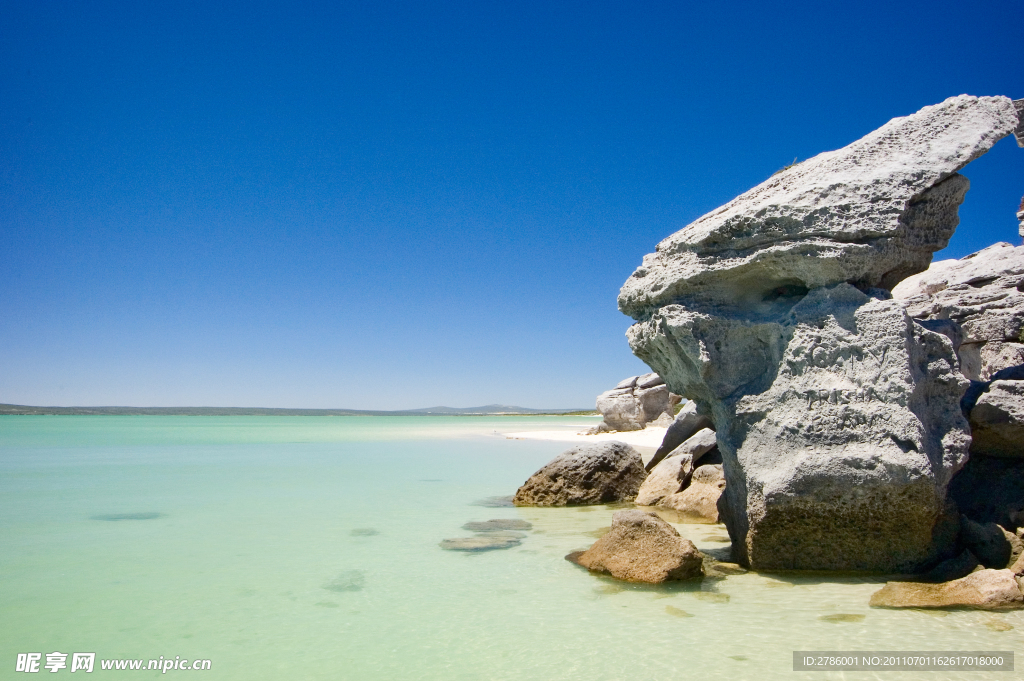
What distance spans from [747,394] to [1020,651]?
2859 millimetres

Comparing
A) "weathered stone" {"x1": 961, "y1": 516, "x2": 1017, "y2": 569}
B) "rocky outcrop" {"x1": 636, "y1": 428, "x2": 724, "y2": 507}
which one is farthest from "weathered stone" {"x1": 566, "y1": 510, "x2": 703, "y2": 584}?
"rocky outcrop" {"x1": 636, "y1": 428, "x2": 724, "y2": 507}

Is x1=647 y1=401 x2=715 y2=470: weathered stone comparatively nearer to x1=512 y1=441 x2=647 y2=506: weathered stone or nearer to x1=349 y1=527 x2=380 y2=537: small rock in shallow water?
x1=512 y1=441 x2=647 y2=506: weathered stone

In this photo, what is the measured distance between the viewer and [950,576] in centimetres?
532

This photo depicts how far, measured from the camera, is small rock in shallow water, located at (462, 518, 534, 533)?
346 inches

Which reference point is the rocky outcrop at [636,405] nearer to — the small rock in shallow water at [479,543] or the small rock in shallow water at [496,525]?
the small rock in shallow water at [496,525]

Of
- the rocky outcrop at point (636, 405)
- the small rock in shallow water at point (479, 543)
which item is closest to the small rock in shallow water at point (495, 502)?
the small rock in shallow water at point (479, 543)

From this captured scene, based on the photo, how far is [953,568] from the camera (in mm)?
5395

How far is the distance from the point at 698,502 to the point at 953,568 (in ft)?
13.4

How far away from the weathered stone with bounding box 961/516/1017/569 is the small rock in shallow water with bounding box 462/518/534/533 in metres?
5.03

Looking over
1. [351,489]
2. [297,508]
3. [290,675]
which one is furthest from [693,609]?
[351,489]

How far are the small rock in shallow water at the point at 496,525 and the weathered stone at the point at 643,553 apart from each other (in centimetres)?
250

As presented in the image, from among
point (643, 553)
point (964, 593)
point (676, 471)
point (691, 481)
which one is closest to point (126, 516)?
point (643, 553)

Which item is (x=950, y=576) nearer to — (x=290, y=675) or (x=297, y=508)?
(x=290, y=675)

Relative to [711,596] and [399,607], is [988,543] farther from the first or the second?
[399,607]
